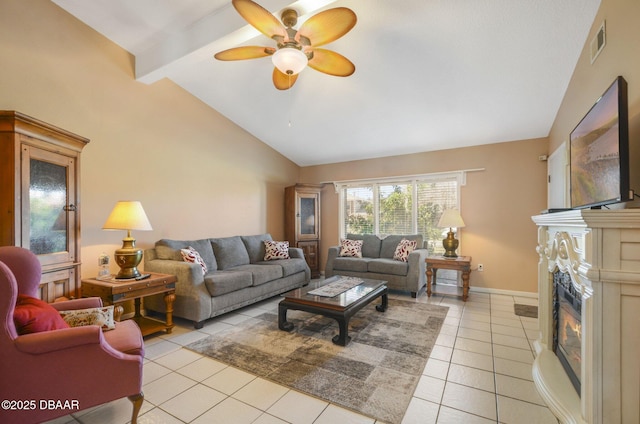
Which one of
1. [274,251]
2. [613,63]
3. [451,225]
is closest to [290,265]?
[274,251]

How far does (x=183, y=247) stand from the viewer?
364 cm

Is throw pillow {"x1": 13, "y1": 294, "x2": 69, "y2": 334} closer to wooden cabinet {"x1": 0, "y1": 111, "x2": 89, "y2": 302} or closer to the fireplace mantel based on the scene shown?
wooden cabinet {"x1": 0, "y1": 111, "x2": 89, "y2": 302}

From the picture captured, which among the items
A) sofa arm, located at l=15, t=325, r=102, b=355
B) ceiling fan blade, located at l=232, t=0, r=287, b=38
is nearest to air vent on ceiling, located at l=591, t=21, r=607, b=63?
ceiling fan blade, located at l=232, t=0, r=287, b=38

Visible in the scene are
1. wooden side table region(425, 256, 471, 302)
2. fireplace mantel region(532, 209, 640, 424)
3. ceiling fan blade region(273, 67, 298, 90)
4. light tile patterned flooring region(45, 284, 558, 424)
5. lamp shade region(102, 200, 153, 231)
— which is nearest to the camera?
fireplace mantel region(532, 209, 640, 424)

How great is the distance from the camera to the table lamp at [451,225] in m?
4.30

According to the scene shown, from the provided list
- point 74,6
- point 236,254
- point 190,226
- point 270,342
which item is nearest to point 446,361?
point 270,342

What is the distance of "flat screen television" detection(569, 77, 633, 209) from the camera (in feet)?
4.65

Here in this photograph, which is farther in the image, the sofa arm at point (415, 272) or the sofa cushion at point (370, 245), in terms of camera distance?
the sofa cushion at point (370, 245)

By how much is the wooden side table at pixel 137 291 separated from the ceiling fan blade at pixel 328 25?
8.40 feet

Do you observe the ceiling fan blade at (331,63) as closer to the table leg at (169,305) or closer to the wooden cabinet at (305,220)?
the table leg at (169,305)

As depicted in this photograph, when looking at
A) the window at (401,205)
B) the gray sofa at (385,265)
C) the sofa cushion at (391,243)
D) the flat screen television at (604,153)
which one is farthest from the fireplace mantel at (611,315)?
the window at (401,205)

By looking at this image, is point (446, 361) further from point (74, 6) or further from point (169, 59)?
point (74, 6)

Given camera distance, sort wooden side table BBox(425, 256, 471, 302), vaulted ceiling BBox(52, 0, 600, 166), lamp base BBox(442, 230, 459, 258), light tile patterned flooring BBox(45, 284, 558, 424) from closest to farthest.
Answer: light tile patterned flooring BBox(45, 284, 558, 424), vaulted ceiling BBox(52, 0, 600, 166), wooden side table BBox(425, 256, 471, 302), lamp base BBox(442, 230, 459, 258)

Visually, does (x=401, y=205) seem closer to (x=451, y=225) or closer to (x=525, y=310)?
(x=451, y=225)
